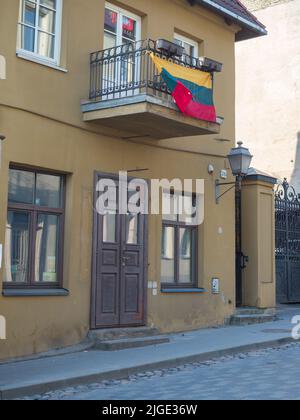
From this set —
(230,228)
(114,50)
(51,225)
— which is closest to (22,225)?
(51,225)

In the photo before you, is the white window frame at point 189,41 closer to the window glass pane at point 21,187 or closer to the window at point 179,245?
the window at point 179,245

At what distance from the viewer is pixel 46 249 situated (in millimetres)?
10422

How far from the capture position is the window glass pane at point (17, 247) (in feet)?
32.2

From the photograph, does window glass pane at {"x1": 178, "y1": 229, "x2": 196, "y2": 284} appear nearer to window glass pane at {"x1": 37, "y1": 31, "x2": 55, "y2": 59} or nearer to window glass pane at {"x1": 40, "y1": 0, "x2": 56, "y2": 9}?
window glass pane at {"x1": 37, "y1": 31, "x2": 55, "y2": 59}

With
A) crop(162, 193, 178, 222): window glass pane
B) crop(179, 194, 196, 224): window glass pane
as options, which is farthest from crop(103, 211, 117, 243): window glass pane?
crop(179, 194, 196, 224): window glass pane

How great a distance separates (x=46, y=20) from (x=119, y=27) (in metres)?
1.81

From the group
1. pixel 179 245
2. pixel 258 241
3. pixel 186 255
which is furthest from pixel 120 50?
pixel 258 241

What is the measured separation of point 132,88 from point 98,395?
532 cm

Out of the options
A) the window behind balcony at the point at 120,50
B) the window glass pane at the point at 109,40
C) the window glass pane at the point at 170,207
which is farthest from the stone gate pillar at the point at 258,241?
the window glass pane at the point at 109,40

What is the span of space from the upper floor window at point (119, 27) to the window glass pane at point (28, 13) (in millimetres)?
1689

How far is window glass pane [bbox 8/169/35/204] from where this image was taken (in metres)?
9.88

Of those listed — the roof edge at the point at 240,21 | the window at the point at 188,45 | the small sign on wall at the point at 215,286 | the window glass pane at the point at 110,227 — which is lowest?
the small sign on wall at the point at 215,286

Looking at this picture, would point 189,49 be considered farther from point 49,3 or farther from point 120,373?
point 120,373
